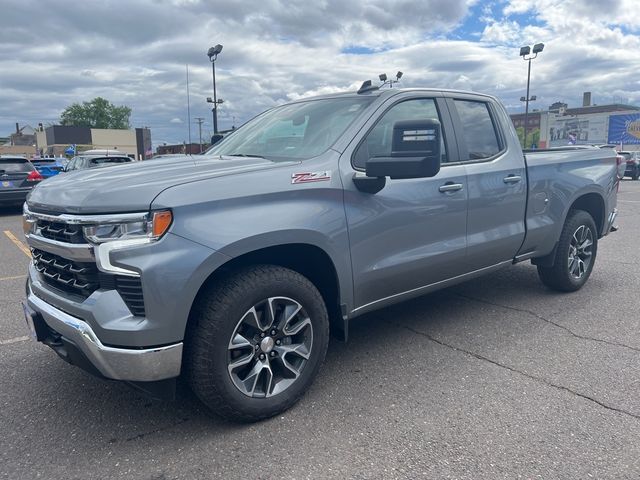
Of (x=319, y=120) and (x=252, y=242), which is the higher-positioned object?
(x=319, y=120)

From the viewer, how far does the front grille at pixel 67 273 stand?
2.57 metres

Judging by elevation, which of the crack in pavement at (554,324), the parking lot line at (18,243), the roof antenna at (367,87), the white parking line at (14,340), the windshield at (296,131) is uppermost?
the roof antenna at (367,87)

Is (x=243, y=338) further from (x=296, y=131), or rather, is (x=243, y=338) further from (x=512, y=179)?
(x=512, y=179)

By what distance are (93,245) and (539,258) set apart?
13.5 feet

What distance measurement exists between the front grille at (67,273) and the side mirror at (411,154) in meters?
1.60

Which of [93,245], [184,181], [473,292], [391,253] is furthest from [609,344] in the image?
[93,245]

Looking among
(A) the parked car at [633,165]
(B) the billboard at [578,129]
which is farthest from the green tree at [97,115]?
(A) the parked car at [633,165]

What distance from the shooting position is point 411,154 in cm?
301

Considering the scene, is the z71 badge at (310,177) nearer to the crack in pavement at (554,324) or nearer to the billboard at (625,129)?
the crack in pavement at (554,324)

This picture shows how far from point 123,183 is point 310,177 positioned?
3.32ft

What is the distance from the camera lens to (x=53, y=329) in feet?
9.02

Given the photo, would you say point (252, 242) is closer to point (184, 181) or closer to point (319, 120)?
point (184, 181)

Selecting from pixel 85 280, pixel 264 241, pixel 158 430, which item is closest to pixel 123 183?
pixel 85 280

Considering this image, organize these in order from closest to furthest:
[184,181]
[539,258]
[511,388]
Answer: [184,181] → [511,388] → [539,258]
